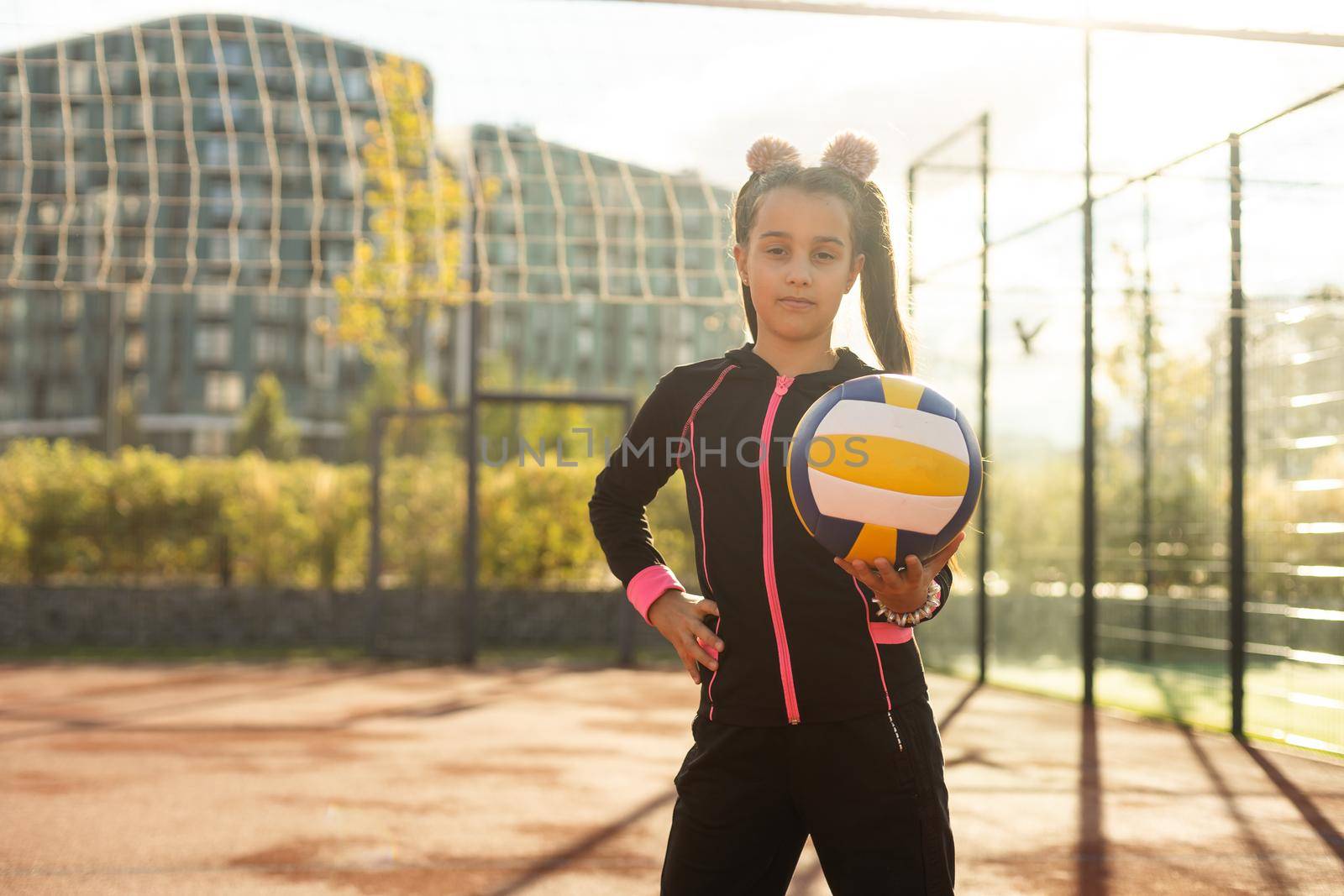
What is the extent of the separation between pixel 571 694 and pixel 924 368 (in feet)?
25.5

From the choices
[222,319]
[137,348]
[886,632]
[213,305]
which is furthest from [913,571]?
[137,348]

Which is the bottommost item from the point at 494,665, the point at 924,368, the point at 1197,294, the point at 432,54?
the point at 494,665

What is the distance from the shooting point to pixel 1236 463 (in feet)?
27.7

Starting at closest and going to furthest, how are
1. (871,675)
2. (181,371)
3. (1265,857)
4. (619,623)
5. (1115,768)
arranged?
(871,675) < (1265,857) < (1115,768) < (619,623) < (181,371)

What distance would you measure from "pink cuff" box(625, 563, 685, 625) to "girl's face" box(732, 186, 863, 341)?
50cm

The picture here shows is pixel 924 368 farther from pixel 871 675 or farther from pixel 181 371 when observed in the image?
pixel 181 371

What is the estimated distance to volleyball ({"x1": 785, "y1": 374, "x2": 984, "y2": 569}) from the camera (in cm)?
218

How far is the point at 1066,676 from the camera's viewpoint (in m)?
11.9

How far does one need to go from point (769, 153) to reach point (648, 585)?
87 centimetres

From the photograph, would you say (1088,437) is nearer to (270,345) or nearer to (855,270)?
(855,270)

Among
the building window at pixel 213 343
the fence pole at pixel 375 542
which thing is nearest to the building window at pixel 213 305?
the building window at pixel 213 343

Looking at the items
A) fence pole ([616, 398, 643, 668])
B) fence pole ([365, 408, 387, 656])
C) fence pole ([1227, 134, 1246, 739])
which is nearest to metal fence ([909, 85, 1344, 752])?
fence pole ([1227, 134, 1246, 739])

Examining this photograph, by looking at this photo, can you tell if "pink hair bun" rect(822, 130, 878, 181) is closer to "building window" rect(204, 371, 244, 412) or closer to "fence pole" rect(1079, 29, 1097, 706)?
"fence pole" rect(1079, 29, 1097, 706)

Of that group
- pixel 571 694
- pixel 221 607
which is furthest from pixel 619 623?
pixel 221 607
